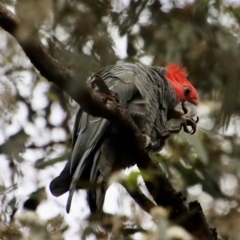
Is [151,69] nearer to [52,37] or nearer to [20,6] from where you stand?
[52,37]

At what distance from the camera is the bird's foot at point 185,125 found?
2.70 metres

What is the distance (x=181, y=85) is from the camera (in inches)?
123

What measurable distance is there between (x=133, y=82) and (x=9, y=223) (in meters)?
0.88

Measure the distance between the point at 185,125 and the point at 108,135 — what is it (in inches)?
16.3

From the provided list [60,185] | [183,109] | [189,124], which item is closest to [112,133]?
[60,185]

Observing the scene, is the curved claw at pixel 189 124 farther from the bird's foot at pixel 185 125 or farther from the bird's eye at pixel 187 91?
the bird's eye at pixel 187 91

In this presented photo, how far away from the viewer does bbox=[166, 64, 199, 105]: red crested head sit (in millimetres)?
3084

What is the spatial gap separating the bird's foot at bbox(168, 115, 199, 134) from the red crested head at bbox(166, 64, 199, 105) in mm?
253

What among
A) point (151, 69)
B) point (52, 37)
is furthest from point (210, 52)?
point (52, 37)

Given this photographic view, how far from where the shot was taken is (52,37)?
2.09 metres

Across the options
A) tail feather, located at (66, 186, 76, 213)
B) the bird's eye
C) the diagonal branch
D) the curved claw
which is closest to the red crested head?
the bird's eye

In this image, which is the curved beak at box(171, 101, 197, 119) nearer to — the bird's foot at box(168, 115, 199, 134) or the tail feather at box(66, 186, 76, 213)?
the bird's foot at box(168, 115, 199, 134)

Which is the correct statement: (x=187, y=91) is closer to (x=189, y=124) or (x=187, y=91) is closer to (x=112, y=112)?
(x=189, y=124)

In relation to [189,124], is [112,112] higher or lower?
higher
